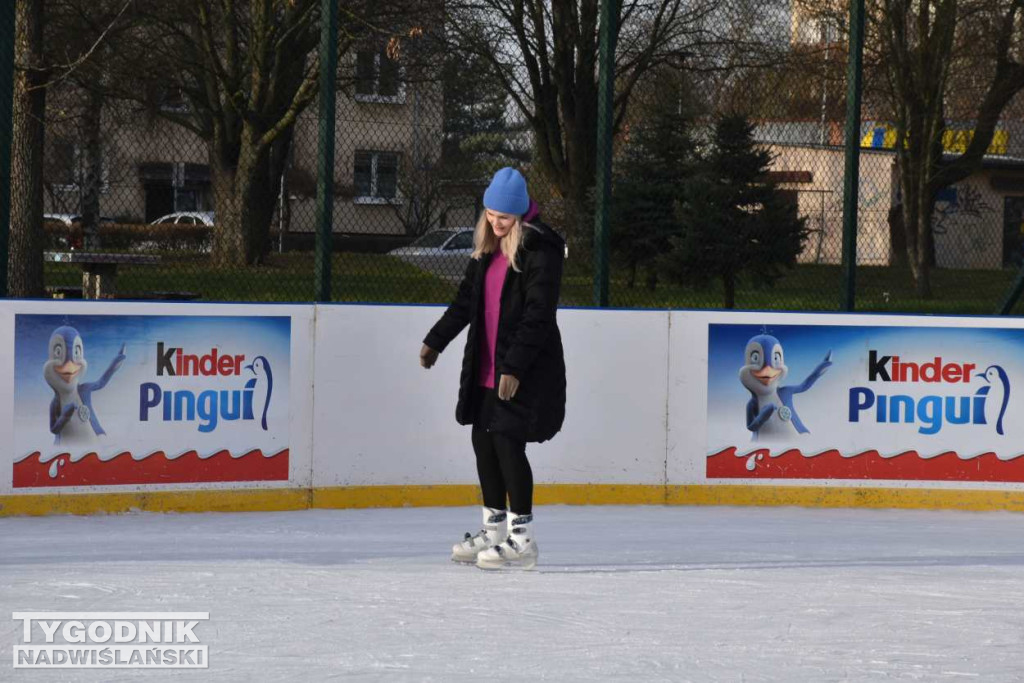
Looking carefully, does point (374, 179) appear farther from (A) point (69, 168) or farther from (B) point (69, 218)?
(A) point (69, 168)

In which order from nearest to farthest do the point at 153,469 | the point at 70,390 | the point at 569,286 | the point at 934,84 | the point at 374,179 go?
the point at 70,390 < the point at 153,469 < the point at 374,179 < the point at 569,286 < the point at 934,84

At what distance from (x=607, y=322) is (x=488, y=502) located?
1902mm

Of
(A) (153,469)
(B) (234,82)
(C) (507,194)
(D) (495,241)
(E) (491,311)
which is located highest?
(B) (234,82)

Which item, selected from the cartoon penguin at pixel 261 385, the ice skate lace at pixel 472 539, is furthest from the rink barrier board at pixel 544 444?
the ice skate lace at pixel 472 539

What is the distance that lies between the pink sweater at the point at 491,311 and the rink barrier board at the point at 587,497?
178 centimetres

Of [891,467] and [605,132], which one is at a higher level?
[605,132]

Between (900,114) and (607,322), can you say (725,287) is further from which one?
(900,114)

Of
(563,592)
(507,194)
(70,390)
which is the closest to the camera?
(563,592)

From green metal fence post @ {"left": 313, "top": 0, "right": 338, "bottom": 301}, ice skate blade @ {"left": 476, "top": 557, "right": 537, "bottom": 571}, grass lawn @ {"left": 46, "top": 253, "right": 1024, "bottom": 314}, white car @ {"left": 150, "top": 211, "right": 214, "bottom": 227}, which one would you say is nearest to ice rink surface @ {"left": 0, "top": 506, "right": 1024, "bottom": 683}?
ice skate blade @ {"left": 476, "top": 557, "right": 537, "bottom": 571}

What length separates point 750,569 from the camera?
5.78 m

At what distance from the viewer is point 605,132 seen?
26.3 feet

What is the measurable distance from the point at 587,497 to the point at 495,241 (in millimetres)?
2170

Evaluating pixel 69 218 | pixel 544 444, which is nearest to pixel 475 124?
pixel 544 444

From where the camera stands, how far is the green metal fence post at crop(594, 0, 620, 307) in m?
7.98
